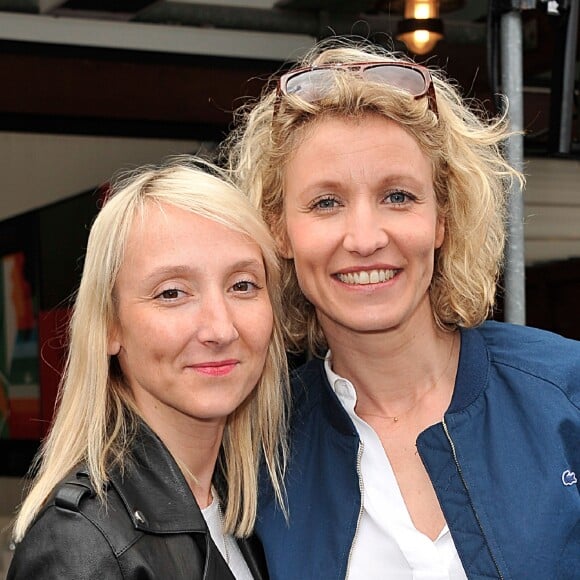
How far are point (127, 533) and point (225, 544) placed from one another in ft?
1.35

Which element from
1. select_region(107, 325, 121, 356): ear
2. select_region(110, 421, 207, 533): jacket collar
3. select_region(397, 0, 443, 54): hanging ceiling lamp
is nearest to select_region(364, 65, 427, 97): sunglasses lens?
select_region(107, 325, 121, 356): ear

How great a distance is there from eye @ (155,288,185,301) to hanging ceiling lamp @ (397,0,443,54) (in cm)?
272

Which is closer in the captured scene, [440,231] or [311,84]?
[311,84]

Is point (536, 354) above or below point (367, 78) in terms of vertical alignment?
below

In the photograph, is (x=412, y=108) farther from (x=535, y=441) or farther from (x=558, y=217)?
(x=558, y=217)

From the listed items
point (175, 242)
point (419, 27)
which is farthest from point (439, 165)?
point (419, 27)

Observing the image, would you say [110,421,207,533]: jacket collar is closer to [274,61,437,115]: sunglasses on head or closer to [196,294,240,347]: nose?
[196,294,240,347]: nose

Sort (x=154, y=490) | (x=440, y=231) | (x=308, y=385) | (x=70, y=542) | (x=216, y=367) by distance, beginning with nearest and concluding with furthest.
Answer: (x=70, y=542) → (x=154, y=490) → (x=216, y=367) → (x=440, y=231) → (x=308, y=385)

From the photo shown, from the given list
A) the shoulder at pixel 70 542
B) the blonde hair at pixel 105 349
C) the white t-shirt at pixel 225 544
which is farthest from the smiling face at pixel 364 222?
the shoulder at pixel 70 542

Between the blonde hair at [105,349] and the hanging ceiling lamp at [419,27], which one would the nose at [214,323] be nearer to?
the blonde hair at [105,349]

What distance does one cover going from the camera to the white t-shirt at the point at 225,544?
2295mm

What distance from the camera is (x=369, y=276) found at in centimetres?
237

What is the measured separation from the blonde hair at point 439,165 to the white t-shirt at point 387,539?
35cm

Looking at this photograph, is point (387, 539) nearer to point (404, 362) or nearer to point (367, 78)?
point (404, 362)
